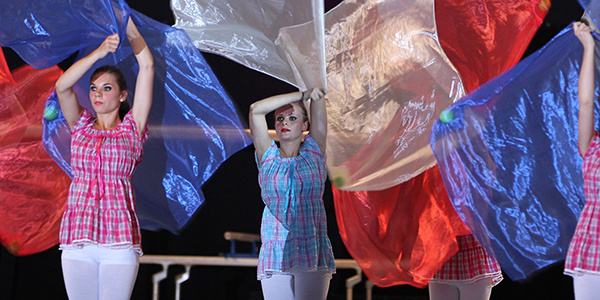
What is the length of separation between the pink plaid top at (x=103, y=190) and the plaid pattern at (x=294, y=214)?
0.48m

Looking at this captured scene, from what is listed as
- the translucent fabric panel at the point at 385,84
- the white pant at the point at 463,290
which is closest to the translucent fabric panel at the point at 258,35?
the translucent fabric panel at the point at 385,84

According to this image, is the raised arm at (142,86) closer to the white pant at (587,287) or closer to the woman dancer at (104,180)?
the woman dancer at (104,180)

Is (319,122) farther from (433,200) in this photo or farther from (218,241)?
(218,241)

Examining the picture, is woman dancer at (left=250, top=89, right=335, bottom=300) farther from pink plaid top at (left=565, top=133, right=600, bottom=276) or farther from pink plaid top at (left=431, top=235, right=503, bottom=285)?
pink plaid top at (left=565, top=133, right=600, bottom=276)

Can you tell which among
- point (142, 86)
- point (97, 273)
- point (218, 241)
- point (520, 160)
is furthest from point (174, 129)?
point (218, 241)

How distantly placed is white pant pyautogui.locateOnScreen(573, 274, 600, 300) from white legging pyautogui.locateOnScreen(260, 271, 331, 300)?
83 cm

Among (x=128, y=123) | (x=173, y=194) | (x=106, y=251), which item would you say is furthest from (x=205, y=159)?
(x=106, y=251)

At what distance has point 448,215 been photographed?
2719 millimetres

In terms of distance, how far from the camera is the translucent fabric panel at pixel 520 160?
222 centimetres

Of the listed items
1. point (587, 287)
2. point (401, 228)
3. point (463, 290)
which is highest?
point (401, 228)

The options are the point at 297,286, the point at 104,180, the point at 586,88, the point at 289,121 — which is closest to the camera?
the point at 586,88

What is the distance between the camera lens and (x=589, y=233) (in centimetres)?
193

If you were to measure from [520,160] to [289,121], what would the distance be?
0.82 metres

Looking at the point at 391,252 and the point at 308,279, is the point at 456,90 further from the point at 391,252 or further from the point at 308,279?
the point at 308,279
